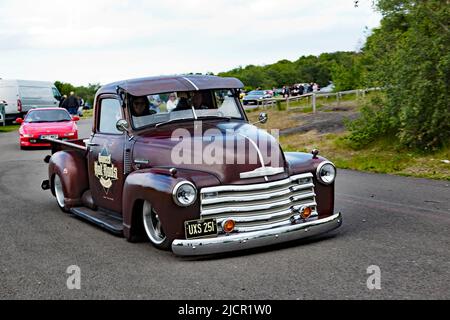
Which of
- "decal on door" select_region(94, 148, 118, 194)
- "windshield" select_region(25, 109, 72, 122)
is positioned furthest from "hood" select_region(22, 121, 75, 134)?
"decal on door" select_region(94, 148, 118, 194)

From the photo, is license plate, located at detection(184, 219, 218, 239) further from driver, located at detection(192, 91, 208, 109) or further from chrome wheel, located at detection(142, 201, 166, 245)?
driver, located at detection(192, 91, 208, 109)

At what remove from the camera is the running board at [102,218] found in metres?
7.87

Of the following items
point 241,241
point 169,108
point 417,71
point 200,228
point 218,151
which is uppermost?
point 417,71

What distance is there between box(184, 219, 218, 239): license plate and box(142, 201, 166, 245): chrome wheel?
0.53m

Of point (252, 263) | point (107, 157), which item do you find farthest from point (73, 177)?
point (252, 263)

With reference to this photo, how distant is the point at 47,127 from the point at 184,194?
1676 centimetres

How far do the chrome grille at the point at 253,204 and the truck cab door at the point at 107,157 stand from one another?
1.72 metres

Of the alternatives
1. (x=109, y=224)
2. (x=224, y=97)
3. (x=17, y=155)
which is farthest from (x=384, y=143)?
(x=17, y=155)

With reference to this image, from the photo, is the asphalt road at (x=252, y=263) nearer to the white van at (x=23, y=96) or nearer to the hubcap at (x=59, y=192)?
the hubcap at (x=59, y=192)

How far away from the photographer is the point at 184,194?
6.58m

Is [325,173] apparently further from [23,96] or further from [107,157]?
[23,96]

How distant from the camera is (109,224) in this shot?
8.04m

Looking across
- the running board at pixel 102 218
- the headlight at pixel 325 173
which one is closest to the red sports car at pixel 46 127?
the running board at pixel 102 218
